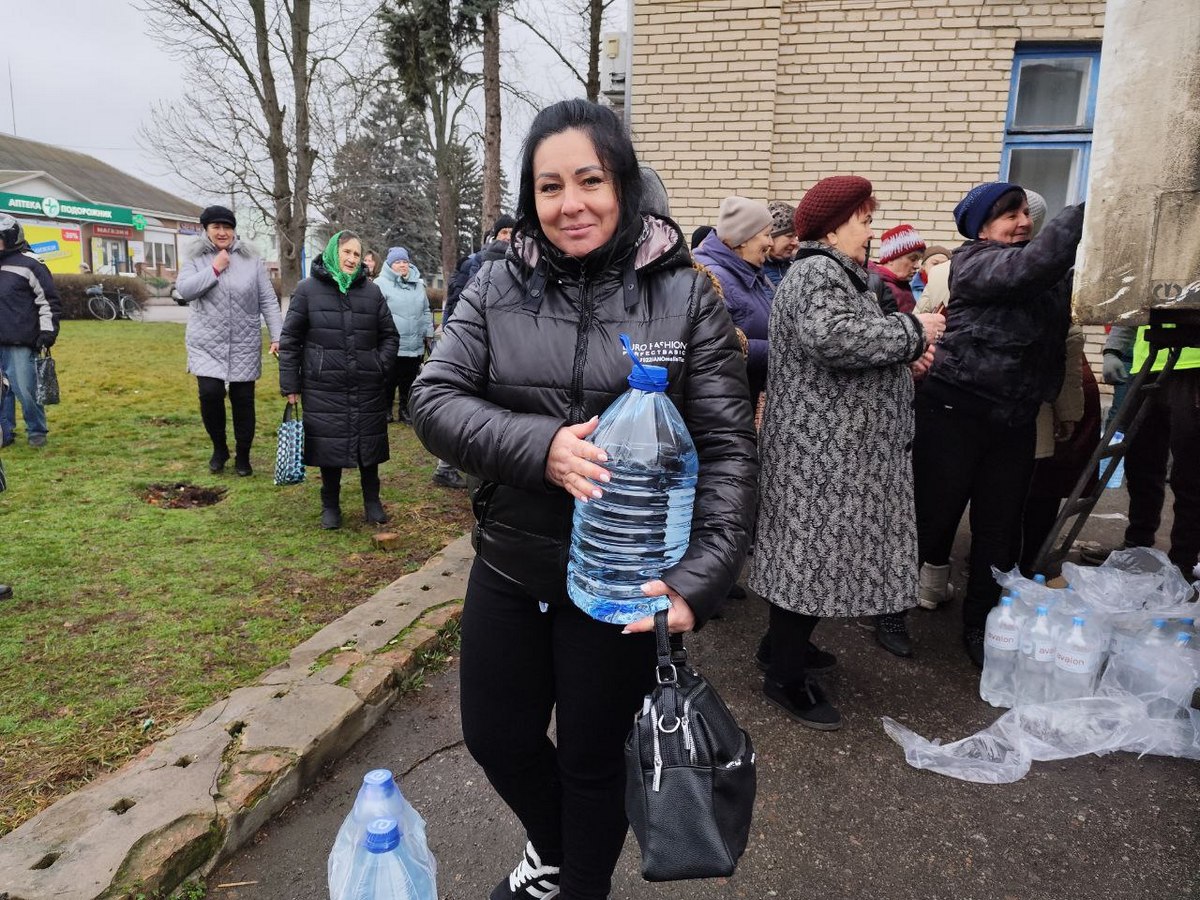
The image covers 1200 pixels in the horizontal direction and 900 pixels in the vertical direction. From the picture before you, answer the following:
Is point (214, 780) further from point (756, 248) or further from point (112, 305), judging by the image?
point (112, 305)

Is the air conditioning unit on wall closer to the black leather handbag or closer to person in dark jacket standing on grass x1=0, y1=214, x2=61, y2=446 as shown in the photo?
person in dark jacket standing on grass x1=0, y1=214, x2=61, y2=446

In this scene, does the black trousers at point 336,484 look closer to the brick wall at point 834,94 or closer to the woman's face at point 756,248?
the woman's face at point 756,248

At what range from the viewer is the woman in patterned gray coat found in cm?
278

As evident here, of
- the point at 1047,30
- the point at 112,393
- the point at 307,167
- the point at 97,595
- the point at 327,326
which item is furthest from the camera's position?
the point at 307,167

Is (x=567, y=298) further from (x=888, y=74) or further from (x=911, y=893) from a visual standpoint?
(x=888, y=74)

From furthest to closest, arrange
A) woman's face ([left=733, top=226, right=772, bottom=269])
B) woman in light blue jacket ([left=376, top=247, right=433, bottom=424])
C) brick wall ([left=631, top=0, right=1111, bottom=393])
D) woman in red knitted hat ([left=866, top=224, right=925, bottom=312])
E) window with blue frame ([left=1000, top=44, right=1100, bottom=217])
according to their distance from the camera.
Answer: woman in light blue jacket ([left=376, top=247, right=433, bottom=424]), window with blue frame ([left=1000, top=44, right=1100, bottom=217]), brick wall ([left=631, top=0, right=1111, bottom=393]), woman in red knitted hat ([left=866, top=224, right=925, bottom=312]), woman's face ([left=733, top=226, right=772, bottom=269])

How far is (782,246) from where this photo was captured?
4410 mm

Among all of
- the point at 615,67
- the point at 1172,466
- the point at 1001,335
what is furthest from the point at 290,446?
the point at 615,67

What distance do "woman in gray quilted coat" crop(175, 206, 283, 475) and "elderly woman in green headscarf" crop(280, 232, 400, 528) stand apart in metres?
0.90

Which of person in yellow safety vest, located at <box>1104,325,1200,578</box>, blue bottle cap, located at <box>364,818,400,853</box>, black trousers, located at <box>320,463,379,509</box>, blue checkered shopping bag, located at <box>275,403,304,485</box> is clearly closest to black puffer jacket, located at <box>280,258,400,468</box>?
black trousers, located at <box>320,463,379,509</box>

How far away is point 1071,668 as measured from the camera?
9.95 feet

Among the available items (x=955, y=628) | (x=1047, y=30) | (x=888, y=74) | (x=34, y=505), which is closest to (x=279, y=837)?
(x=955, y=628)

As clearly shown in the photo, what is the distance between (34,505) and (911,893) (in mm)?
5786

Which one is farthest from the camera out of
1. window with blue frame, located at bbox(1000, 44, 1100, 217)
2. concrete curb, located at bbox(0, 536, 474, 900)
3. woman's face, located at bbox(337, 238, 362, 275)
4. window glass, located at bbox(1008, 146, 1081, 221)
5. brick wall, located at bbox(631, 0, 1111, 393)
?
window glass, located at bbox(1008, 146, 1081, 221)
